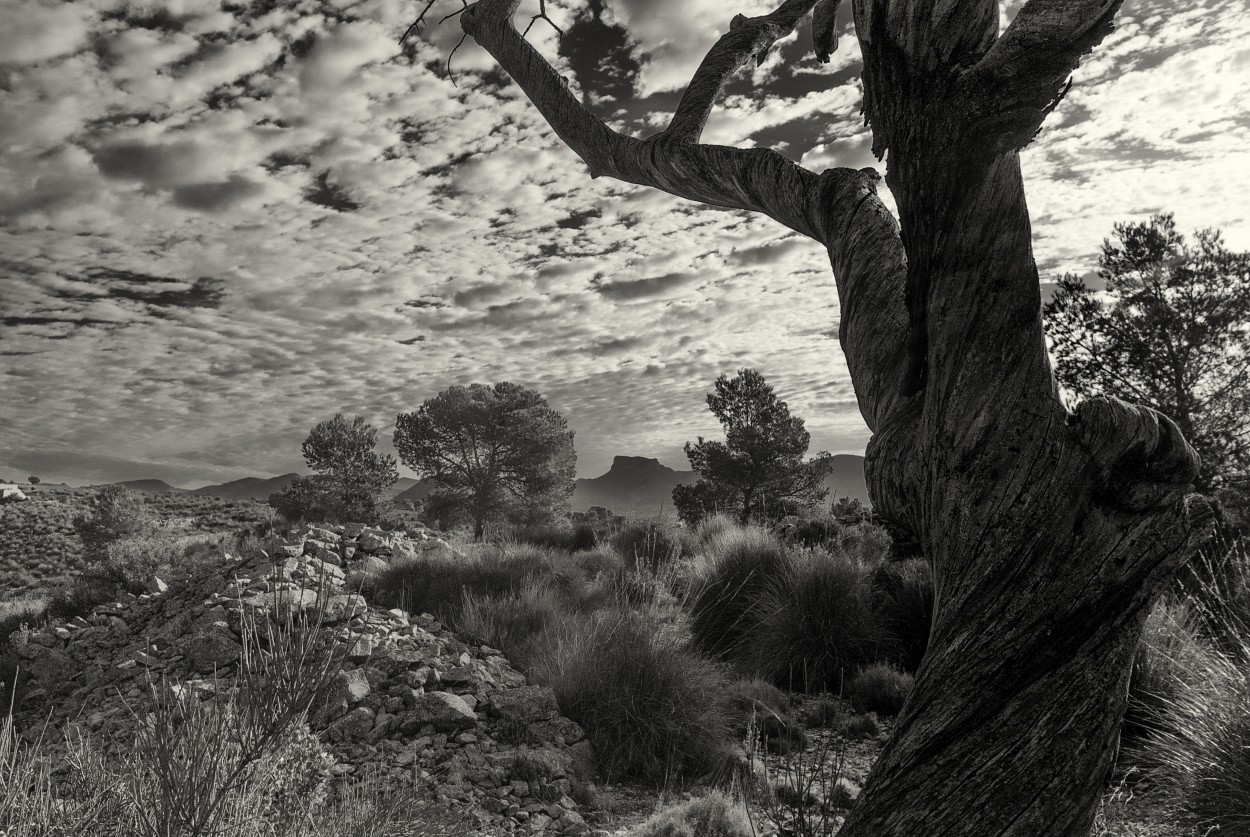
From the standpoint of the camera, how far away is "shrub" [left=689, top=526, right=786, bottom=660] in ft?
26.5

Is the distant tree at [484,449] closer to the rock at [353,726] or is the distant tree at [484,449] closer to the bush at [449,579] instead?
the bush at [449,579]

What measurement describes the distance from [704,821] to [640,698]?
→ 183 centimetres

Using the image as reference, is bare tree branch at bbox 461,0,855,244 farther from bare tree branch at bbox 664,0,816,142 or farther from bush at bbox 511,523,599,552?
bush at bbox 511,523,599,552

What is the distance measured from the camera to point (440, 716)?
5.29 meters

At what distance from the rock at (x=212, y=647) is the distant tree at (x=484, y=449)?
58.7 feet

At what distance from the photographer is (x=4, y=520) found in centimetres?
3528

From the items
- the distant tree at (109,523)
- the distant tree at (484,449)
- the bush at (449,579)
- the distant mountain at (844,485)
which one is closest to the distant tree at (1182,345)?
the distant mountain at (844,485)

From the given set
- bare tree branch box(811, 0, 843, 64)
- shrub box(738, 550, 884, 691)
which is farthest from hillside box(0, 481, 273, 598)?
bare tree branch box(811, 0, 843, 64)

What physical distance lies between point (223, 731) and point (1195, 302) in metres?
14.0

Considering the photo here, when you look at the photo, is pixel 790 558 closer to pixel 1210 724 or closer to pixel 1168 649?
pixel 1168 649

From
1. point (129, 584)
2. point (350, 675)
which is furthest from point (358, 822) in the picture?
point (129, 584)

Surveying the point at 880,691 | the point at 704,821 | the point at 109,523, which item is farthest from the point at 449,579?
the point at 109,523

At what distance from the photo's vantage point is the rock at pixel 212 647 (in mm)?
6469

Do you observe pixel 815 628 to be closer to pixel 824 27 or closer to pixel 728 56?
pixel 728 56
